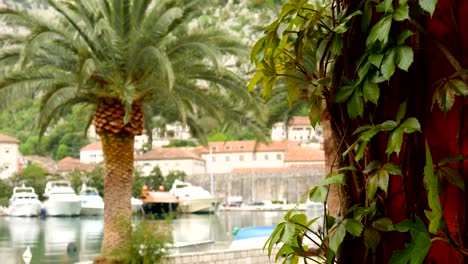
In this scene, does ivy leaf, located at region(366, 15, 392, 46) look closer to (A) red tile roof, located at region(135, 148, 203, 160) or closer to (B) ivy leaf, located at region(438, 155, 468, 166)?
(B) ivy leaf, located at region(438, 155, 468, 166)

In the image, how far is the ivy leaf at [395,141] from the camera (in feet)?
5.49

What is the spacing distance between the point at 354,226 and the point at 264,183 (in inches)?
2785

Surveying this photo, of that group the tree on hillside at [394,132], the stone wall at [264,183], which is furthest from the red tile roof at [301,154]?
the tree on hillside at [394,132]

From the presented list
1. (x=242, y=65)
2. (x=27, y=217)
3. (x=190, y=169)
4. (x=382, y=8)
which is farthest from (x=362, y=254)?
(x=190, y=169)

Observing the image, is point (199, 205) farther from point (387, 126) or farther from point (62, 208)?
point (387, 126)

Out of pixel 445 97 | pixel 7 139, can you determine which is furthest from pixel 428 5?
pixel 7 139

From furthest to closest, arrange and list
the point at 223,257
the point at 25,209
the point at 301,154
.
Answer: the point at 301,154, the point at 25,209, the point at 223,257

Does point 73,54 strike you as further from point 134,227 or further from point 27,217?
point 27,217

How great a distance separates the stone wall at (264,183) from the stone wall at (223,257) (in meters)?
57.3

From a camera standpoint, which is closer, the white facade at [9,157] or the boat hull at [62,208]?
the boat hull at [62,208]

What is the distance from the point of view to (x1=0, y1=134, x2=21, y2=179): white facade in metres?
64.2

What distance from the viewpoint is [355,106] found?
182 centimetres

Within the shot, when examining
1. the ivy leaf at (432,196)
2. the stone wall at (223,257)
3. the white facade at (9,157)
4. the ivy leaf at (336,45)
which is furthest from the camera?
the white facade at (9,157)

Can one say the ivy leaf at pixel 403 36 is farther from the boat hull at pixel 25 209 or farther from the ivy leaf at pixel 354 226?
the boat hull at pixel 25 209
